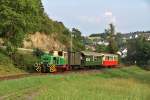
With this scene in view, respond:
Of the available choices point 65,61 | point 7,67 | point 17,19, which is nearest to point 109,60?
point 65,61

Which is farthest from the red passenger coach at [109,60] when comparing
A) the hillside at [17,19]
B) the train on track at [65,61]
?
the hillside at [17,19]

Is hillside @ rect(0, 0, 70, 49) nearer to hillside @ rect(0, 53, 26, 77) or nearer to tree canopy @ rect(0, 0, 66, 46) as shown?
tree canopy @ rect(0, 0, 66, 46)

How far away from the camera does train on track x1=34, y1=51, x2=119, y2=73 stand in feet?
205

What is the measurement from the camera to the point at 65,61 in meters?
65.1

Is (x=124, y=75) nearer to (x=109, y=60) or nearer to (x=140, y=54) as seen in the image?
(x=109, y=60)

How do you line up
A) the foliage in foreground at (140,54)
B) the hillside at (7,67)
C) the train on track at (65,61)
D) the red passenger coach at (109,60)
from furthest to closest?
the foliage in foreground at (140,54)
the red passenger coach at (109,60)
the train on track at (65,61)
the hillside at (7,67)

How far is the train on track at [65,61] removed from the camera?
62.4 m

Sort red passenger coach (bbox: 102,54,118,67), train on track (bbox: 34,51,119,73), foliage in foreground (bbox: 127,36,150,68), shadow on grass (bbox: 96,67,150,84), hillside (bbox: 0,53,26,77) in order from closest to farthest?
1. hillside (bbox: 0,53,26,77)
2. shadow on grass (bbox: 96,67,150,84)
3. train on track (bbox: 34,51,119,73)
4. red passenger coach (bbox: 102,54,118,67)
5. foliage in foreground (bbox: 127,36,150,68)

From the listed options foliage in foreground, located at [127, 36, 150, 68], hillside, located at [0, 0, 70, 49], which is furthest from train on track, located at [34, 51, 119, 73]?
foliage in foreground, located at [127, 36, 150, 68]

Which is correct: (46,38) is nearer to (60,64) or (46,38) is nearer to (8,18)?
(60,64)

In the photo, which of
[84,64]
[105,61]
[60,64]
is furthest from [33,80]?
[105,61]

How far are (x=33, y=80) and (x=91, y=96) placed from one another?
40.1ft

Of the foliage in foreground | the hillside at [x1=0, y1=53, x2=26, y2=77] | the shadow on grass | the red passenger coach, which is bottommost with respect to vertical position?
the shadow on grass

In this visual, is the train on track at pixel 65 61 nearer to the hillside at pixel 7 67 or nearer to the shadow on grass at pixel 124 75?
the hillside at pixel 7 67
